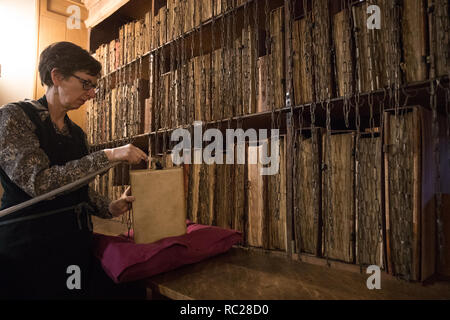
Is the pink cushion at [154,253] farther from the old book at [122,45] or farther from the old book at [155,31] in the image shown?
the old book at [122,45]

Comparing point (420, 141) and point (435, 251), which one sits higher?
point (420, 141)

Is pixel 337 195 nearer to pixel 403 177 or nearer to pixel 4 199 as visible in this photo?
pixel 403 177

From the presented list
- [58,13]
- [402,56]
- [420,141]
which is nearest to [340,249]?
[420,141]

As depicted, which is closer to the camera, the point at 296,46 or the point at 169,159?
the point at 296,46

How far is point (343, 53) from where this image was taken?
2.97 feet

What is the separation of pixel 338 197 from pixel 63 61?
3.77ft

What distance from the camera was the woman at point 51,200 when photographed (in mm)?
866

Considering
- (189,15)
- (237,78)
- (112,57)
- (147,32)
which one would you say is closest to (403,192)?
(237,78)

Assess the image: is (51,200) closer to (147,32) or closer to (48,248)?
(48,248)

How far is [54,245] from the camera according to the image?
0.94 meters

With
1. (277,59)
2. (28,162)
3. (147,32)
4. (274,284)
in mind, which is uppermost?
(147,32)

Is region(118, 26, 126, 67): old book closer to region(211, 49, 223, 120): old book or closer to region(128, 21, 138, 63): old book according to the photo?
region(128, 21, 138, 63): old book

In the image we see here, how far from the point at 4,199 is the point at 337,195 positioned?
1150 mm

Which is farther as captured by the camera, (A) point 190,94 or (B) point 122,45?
(B) point 122,45
